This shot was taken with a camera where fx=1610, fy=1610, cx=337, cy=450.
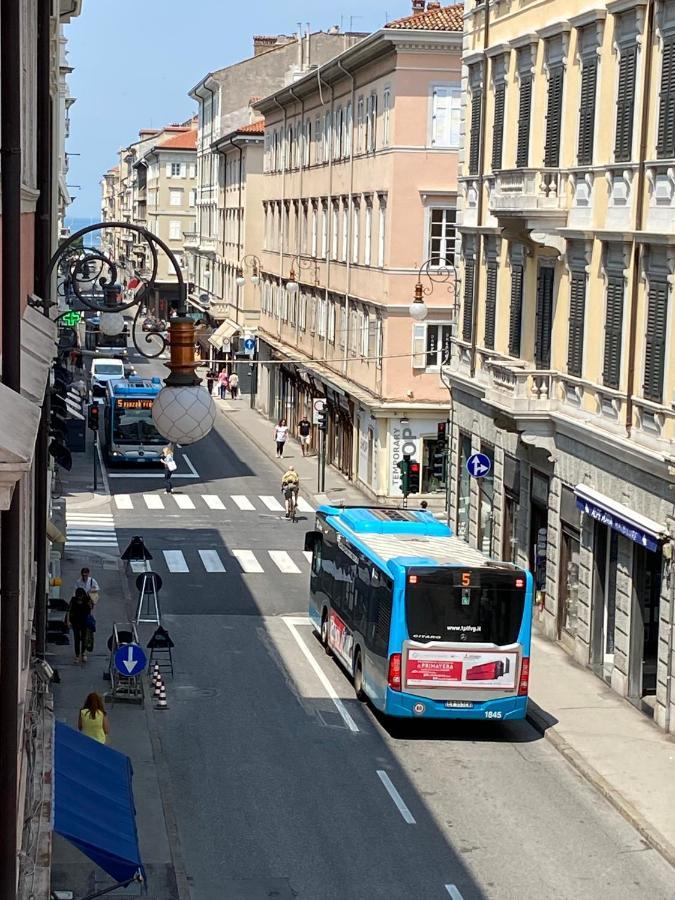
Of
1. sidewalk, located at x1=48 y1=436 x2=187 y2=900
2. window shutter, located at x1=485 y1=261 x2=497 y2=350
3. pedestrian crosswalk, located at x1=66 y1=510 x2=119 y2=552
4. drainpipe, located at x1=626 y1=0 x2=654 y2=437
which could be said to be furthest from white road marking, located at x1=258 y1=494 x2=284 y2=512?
drainpipe, located at x1=626 y1=0 x2=654 y2=437

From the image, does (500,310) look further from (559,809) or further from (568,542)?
(559,809)

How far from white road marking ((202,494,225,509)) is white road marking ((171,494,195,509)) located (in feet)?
1.64

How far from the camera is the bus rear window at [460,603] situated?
2247 centimetres

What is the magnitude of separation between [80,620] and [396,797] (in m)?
8.18

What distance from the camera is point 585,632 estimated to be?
2805 centimetres

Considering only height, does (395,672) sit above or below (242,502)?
above

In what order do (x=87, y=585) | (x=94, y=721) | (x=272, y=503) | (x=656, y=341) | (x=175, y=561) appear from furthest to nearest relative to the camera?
1. (x=272, y=503)
2. (x=175, y=561)
3. (x=87, y=585)
4. (x=656, y=341)
5. (x=94, y=721)

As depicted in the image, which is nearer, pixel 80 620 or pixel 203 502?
pixel 80 620

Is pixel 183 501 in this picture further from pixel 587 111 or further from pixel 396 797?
pixel 396 797

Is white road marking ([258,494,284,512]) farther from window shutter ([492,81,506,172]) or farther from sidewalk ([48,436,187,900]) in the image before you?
window shutter ([492,81,506,172])

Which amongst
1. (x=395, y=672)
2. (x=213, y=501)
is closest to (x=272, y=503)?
(x=213, y=501)

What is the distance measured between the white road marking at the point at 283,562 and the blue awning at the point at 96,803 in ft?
72.7

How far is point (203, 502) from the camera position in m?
49.0

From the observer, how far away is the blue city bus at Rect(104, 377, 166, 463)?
55.7 metres
